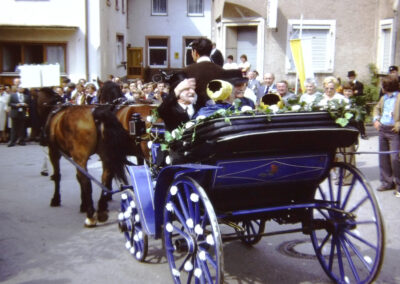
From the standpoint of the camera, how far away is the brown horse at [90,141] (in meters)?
6.76

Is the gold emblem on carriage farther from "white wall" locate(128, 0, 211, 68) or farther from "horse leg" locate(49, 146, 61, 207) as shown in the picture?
"white wall" locate(128, 0, 211, 68)

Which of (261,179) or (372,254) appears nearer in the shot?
(261,179)

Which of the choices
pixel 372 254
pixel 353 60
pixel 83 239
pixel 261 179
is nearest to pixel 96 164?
pixel 83 239

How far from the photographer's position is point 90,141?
724 cm

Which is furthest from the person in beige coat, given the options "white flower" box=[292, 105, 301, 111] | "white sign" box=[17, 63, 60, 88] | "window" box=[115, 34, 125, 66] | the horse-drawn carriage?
"window" box=[115, 34, 125, 66]

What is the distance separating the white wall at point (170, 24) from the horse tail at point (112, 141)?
3039 centimetres

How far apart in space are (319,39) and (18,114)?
10.3 m

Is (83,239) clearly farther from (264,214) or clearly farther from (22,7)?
(22,7)

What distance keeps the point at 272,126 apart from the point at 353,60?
49.6 feet

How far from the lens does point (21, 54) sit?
77.9 ft

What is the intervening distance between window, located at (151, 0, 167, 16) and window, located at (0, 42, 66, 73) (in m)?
14.4

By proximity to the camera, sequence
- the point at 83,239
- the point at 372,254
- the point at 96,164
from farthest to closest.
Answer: the point at 96,164, the point at 83,239, the point at 372,254

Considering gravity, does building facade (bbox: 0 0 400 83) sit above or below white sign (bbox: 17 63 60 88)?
above

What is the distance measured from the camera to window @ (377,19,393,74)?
17.2 meters
